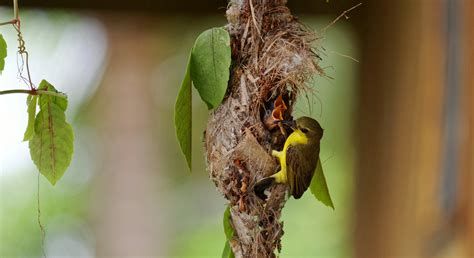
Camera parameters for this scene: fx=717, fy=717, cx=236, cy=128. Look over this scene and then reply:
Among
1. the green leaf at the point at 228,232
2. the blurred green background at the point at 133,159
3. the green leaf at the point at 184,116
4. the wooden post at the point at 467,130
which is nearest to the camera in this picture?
the green leaf at the point at 184,116

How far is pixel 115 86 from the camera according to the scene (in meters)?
1.73

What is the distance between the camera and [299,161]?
893 mm

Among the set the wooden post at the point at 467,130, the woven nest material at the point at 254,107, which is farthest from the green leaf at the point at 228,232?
the wooden post at the point at 467,130

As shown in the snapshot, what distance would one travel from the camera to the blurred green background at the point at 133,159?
167cm

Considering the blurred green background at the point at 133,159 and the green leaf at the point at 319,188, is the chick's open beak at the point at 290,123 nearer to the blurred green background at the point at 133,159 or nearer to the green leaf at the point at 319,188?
the green leaf at the point at 319,188

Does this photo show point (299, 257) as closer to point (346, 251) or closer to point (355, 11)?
point (346, 251)

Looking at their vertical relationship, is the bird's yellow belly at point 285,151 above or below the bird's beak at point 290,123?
below

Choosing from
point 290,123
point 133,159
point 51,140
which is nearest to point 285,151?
point 290,123

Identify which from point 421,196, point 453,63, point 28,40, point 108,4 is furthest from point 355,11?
point 28,40

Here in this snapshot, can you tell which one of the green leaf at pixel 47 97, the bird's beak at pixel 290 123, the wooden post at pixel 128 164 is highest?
the green leaf at pixel 47 97

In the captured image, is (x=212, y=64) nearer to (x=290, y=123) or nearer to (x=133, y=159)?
(x=290, y=123)

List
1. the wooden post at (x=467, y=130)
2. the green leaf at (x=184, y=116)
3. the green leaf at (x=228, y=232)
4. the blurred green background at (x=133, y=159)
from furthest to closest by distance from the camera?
the blurred green background at (x=133, y=159) → the wooden post at (x=467, y=130) → the green leaf at (x=228, y=232) → the green leaf at (x=184, y=116)

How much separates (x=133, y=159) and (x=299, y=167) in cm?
97

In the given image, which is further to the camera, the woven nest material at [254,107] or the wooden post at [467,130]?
the wooden post at [467,130]
